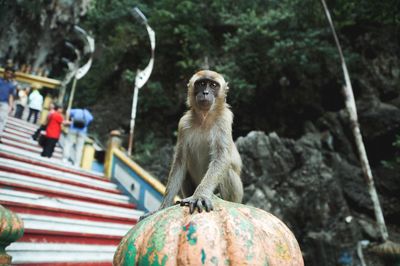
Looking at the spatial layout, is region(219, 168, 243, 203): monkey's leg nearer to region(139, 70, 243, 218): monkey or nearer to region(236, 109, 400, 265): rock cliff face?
region(139, 70, 243, 218): monkey

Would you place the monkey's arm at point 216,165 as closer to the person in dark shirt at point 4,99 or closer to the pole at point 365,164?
the person in dark shirt at point 4,99

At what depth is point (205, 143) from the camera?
3.35 metres

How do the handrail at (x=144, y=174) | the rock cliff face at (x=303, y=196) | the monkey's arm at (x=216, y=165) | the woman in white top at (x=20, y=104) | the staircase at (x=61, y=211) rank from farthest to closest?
the woman in white top at (x=20, y=104), the rock cliff face at (x=303, y=196), the handrail at (x=144, y=174), the staircase at (x=61, y=211), the monkey's arm at (x=216, y=165)

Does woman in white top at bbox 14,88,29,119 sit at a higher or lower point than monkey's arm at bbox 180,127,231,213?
higher

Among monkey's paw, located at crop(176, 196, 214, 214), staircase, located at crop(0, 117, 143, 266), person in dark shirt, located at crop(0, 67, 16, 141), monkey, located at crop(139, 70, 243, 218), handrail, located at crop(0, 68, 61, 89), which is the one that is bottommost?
staircase, located at crop(0, 117, 143, 266)

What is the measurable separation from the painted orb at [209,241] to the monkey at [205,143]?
131 centimetres

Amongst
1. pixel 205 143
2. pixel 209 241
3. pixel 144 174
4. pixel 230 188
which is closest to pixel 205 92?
pixel 205 143

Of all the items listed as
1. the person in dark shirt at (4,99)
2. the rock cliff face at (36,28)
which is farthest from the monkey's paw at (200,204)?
the rock cliff face at (36,28)

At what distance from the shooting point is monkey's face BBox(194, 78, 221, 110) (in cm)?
319

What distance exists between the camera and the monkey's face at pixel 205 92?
3188mm

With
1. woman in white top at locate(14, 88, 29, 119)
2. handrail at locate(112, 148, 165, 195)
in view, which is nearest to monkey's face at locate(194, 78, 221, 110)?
handrail at locate(112, 148, 165, 195)

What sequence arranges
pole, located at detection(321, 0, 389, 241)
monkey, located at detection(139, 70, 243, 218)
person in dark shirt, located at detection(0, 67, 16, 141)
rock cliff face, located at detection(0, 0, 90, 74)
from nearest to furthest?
1. monkey, located at detection(139, 70, 243, 218)
2. person in dark shirt, located at detection(0, 67, 16, 141)
3. pole, located at detection(321, 0, 389, 241)
4. rock cliff face, located at detection(0, 0, 90, 74)

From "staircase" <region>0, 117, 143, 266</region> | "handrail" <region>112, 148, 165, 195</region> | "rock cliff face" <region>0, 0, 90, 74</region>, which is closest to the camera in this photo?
"staircase" <region>0, 117, 143, 266</region>

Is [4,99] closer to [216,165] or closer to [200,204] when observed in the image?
[216,165]
